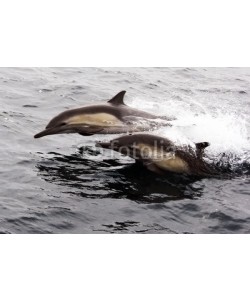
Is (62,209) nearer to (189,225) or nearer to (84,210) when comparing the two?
(84,210)

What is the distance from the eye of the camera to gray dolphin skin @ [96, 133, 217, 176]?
10.2 metres

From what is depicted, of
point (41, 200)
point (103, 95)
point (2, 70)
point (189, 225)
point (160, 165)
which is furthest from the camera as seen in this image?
point (2, 70)

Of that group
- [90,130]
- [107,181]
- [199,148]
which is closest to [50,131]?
[90,130]

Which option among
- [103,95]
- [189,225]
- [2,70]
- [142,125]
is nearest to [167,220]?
[189,225]

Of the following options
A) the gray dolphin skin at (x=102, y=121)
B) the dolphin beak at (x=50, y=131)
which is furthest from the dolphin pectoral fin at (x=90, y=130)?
the dolphin beak at (x=50, y=131)

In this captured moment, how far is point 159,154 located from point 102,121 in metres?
2.13

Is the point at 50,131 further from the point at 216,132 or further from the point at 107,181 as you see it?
the point at 216,132

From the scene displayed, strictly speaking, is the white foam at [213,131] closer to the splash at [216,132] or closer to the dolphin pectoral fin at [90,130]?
the splash at [216,132]

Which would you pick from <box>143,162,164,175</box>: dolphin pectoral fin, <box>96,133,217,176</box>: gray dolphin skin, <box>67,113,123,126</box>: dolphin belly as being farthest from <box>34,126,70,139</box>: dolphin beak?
<box>143,162,164,175</box>: dolphin pectoral fin

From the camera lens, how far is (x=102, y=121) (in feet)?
38.5

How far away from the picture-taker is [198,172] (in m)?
10.3

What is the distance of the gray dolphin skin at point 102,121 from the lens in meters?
11.6

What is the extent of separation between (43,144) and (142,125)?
2.41 meters

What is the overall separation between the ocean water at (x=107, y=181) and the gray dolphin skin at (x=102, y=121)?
0.44 metres
